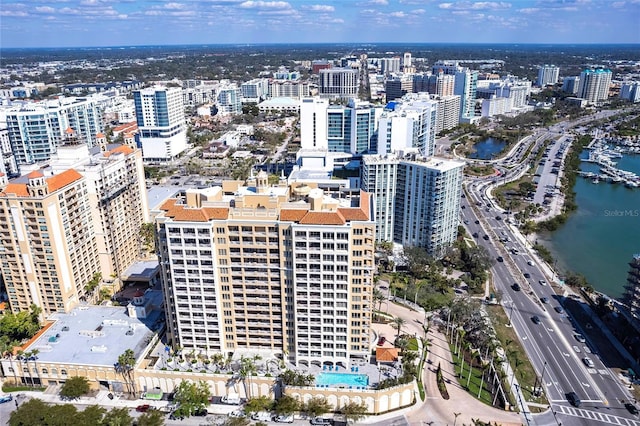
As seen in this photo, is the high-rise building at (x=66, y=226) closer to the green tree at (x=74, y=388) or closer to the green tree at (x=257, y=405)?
the green tree at (x=74, y=388)

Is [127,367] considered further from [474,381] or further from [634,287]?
[634,287]

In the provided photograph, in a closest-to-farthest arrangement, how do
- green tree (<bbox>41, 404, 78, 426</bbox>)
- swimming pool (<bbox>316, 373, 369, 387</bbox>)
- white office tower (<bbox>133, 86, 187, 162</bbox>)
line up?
green tree (<bbox>41, 404, 78, 426</bbox>) < swimming pool (<bbox>316, 373, 369, 387</bbox>) < white office tower (<bbox>133, 86, 187, 162</bbox>)

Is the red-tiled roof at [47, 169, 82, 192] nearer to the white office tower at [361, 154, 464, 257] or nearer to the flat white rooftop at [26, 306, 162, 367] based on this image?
the flat white rooftop at [26, 306, 162, 367]

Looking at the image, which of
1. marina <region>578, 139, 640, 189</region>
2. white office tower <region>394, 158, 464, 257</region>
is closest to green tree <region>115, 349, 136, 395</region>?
white office tower <region>394, 158, 464, 257</region>

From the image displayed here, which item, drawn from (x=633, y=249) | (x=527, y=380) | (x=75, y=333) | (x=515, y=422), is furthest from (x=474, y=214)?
(x=75, y=333)

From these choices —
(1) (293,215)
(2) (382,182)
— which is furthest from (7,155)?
(1) (293,215)

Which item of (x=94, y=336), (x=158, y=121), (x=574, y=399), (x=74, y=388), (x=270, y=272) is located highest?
(x=158, y=121)

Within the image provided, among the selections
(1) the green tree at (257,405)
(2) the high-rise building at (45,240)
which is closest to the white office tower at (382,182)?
→ (1) the green tree at (257,405)
